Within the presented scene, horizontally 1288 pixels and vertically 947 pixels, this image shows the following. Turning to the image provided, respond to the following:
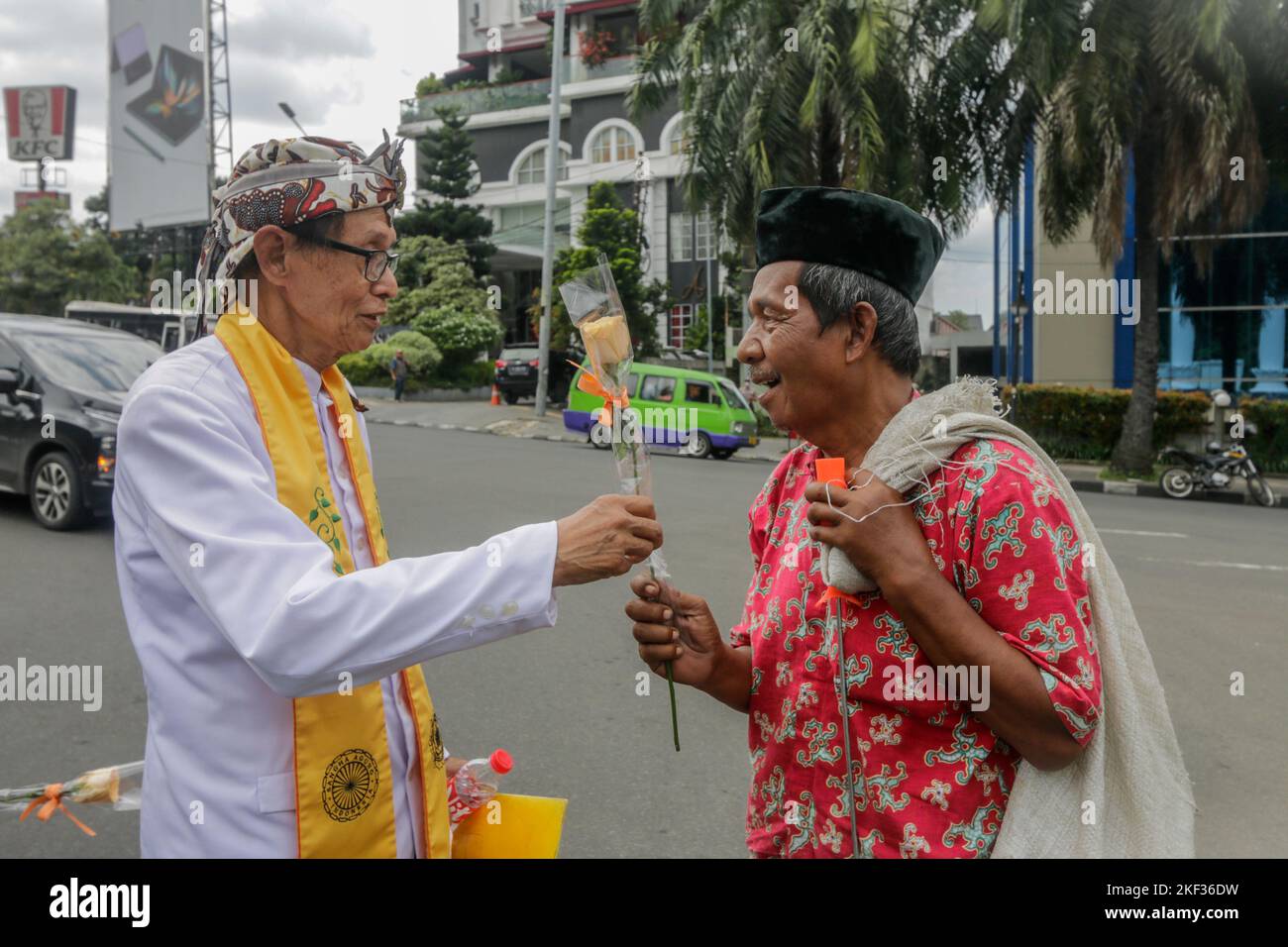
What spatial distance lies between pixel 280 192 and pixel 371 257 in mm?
192

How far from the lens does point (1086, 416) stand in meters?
18.4


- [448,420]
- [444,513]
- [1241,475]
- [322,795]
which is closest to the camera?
[322,795]

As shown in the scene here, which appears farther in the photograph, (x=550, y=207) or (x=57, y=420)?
(x=550, y=207)

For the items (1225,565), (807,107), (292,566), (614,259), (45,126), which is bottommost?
(1225,565)

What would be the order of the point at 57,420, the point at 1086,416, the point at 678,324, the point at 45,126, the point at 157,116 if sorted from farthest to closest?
the point at 45,126 < the point at 157,116 < the point at 678,324 < the point at 1086,416 < the point at 57,420

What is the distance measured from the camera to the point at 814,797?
1891mm

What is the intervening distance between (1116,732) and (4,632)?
20.8 feet

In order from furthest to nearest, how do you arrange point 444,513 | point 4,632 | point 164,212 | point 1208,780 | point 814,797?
point 164,212 → point 444,513 → point 4,632 → point 1208,780 → point 814,797

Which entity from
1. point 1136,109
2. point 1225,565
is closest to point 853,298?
point 1225,565

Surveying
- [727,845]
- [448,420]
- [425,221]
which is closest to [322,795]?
[727,845]

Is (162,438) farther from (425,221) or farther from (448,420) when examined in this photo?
(425,221)

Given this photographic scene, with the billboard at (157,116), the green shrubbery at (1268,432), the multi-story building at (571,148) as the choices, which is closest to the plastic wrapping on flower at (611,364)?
the green shrubbery at (1268,432)

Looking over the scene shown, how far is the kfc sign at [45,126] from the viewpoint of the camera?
45562 mm

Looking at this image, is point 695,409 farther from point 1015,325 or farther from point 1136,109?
point 1136,109
